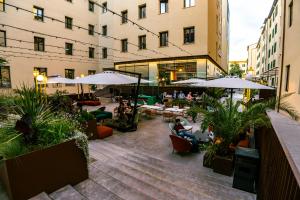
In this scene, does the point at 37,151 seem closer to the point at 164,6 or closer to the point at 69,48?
the point at 164,6

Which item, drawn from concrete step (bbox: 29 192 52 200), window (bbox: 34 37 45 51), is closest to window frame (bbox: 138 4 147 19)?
window (bbox: 34 37 45 51)

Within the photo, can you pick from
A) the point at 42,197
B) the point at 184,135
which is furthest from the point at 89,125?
the point at 42,197

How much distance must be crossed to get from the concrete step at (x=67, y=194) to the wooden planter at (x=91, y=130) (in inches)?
146

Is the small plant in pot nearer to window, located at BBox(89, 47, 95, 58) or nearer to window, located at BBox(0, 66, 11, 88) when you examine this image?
window, located at BBox(0, 66, 11, 88)

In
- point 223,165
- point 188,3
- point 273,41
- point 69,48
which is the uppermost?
point 188,3

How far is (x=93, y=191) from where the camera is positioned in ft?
11.9

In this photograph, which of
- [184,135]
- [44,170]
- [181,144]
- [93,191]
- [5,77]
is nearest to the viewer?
[44,170]

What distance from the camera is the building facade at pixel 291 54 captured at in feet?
22.4

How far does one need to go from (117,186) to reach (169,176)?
4.13 feet

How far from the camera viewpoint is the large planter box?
9.97ft

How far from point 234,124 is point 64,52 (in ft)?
74.6

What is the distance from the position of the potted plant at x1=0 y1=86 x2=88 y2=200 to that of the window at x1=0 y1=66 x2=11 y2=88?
1756cm

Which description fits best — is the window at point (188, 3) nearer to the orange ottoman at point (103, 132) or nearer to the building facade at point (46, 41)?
the building facade at point (46, 41)

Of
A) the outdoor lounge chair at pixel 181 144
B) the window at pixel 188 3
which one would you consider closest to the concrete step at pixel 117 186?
the outdoor lounge chair at pixel 181 144
